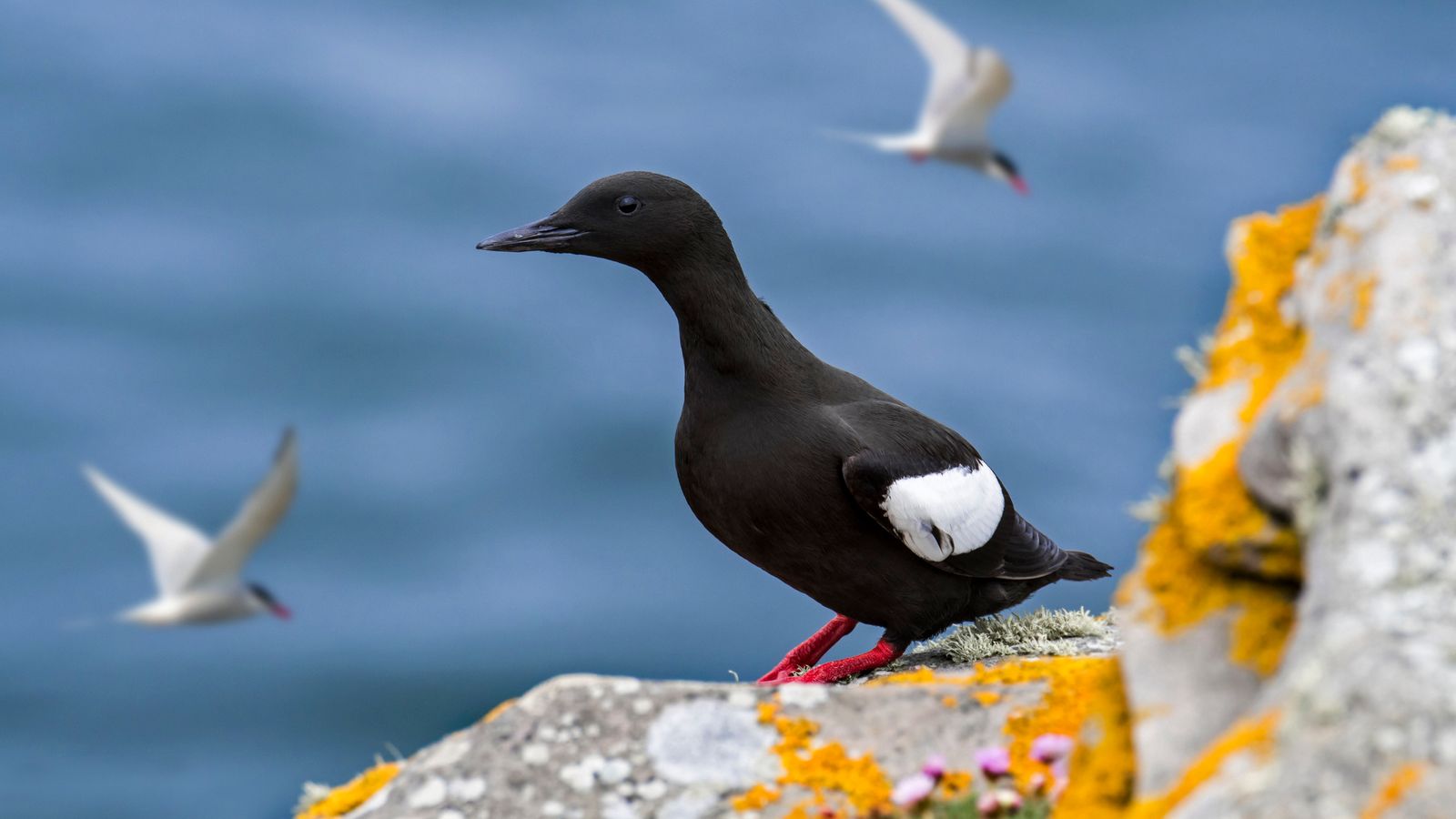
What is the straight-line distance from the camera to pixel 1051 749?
3.63 meters

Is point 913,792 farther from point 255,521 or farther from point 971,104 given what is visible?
point 971,104

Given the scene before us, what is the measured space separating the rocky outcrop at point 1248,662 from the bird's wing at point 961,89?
3.96 meters

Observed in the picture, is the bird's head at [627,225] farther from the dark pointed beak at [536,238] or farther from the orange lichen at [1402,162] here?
the orange lichen at [1402,162]

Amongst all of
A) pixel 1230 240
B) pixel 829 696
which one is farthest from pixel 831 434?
pixel 1230 240

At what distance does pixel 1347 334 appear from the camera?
2934 millimetres

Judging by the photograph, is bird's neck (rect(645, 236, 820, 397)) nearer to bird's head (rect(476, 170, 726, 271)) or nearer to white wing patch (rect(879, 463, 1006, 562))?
bird's head (rect(476, 170, 726, 271))

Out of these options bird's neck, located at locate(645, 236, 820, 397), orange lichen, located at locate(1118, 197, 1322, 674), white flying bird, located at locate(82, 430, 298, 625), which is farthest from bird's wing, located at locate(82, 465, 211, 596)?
orange lichen, located at locate(1118, 197, 1322, 674)

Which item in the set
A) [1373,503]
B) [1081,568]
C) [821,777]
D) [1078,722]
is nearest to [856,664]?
[1081,568]

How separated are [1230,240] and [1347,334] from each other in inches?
23.4

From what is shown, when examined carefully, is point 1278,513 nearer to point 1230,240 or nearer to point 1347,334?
point 1347,334

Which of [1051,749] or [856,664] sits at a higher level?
[856,664]

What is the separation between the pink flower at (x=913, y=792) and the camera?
138 inches

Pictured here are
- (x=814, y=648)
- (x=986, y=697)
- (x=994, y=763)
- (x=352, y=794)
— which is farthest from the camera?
(x=814, y=648)

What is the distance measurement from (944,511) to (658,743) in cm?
222
